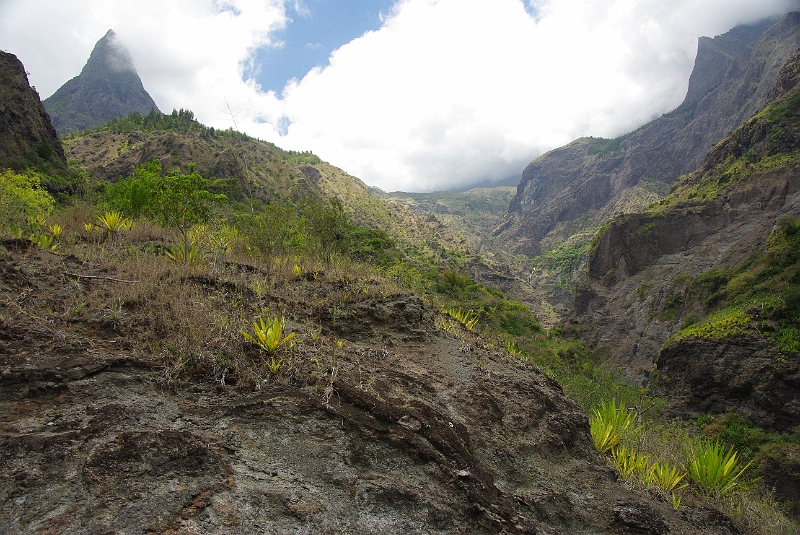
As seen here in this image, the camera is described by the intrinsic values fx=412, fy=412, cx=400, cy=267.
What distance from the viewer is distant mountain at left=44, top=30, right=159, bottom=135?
5989 inches

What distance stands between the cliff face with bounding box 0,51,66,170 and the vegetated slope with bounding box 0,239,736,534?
1980 inches

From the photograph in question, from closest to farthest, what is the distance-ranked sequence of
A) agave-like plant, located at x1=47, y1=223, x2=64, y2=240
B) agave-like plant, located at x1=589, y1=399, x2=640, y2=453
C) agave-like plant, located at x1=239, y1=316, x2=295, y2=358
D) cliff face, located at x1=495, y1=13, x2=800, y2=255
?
agave-like plant, located at x1=239, y1=316, x2=295, y2=358 → agave-like plant, located at x1=589, y1=399, x2=640, y2=453 → agave-like plant, located at x1=47, y1=223, x2=64, y2=240 → cliff face, located at x1=495, y1=13, x2=800, y2=255

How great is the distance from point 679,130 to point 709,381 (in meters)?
148

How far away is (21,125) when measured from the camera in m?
44.8

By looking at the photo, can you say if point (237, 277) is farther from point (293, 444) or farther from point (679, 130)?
point (679, 130)

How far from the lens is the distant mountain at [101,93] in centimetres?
15212

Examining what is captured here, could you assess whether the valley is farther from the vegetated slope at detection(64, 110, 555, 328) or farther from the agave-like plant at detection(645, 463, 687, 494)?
the vegetated slope at detection(64, 110, 555, 328)

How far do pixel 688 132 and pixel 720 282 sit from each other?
398 ft

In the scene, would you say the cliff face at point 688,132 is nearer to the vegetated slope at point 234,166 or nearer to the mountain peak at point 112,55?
the vegetated slope at point 234,166

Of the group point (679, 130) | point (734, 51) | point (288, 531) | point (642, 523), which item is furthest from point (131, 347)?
point (734, 51)

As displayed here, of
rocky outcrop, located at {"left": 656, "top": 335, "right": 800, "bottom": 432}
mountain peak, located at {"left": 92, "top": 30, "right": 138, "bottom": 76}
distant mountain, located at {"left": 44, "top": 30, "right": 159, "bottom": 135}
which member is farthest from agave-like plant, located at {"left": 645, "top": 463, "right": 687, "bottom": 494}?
mountain peak, located at {"left": 92, "top": 30, "right": 138, "bottom": 76}

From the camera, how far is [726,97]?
12325cm

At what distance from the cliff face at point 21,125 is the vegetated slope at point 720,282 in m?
64.5

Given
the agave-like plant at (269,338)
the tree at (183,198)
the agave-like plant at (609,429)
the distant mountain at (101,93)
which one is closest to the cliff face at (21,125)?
the tree at (183,198)
